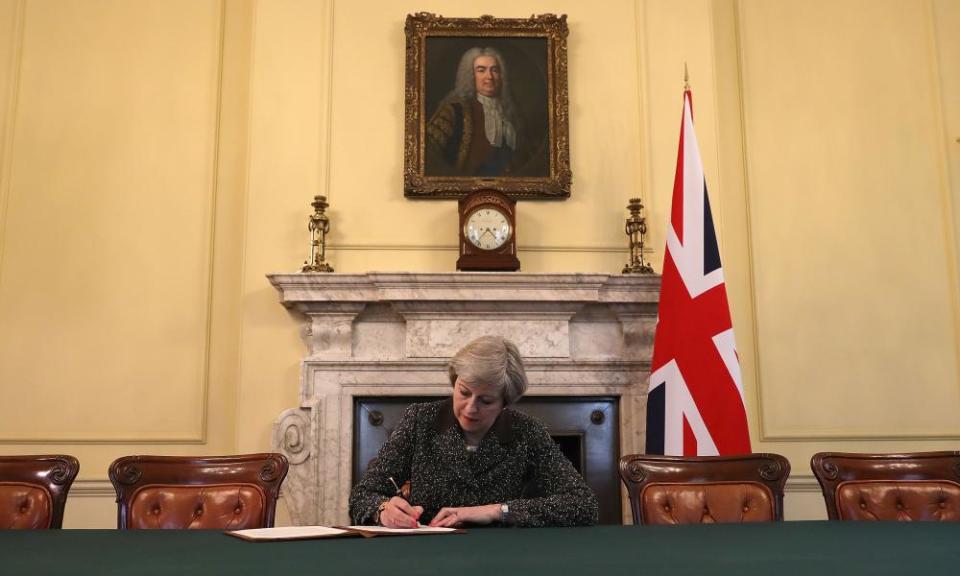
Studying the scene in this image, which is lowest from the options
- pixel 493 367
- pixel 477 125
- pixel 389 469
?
pixel 389 469

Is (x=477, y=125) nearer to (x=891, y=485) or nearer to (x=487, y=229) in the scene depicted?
(x=487, y=229)

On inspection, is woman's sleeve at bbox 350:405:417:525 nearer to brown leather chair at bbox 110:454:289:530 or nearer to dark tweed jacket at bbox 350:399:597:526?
dark tweed jacket at bbox 350:399:597:526

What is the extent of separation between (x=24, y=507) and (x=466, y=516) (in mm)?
1371

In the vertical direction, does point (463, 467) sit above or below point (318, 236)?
below

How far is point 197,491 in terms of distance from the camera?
2727mm

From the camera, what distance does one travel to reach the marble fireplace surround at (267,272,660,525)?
4.30 m

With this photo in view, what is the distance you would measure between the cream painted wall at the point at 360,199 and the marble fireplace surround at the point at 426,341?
0.75 feet

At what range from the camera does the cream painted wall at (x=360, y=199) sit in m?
4.59

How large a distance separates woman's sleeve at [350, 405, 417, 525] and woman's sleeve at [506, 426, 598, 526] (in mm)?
399

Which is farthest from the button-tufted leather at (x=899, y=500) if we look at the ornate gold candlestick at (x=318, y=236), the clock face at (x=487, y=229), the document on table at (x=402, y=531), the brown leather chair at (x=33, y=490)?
the ornate gold candlestick at (x=318, y=236)

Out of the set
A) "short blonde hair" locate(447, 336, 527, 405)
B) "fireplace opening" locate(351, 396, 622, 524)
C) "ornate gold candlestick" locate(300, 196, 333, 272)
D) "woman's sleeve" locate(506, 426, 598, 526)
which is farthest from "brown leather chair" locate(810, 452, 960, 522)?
"ornate gold candlestick" locate(300, 196, 333, 272)

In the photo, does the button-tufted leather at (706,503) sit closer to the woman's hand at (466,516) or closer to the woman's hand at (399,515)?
the woman's hand at (466,516)

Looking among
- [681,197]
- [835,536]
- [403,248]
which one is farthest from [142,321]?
[835,536]

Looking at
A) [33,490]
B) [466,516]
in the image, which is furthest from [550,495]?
[33,490]
